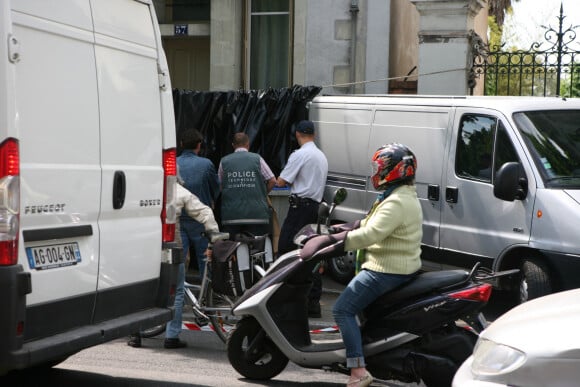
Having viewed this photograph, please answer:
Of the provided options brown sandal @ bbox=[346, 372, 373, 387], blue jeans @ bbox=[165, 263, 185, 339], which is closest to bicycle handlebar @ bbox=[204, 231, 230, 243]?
blue jeans @ bbox=[165, 263, 185, 339]

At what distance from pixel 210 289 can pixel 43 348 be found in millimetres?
3452

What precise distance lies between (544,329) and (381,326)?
2306 millimetres

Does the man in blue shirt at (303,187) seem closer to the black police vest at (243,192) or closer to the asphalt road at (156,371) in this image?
the black police vest at (243,192)

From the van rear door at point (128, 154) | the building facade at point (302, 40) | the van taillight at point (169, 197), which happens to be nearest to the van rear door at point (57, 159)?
the van rear door at point (128, 154)

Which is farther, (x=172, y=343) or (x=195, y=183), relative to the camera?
(x=195, y=183)

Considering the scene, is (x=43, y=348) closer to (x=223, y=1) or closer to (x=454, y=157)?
(x=454, y=157)

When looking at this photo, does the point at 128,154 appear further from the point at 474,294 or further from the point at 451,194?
the point at 451,194

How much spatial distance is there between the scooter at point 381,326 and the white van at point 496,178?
7.80 feet

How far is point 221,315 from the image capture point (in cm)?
915

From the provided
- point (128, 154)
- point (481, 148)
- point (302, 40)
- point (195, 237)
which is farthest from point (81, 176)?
point (302, 40)

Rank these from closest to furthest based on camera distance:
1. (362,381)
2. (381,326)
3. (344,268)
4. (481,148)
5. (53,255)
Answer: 1. (53,255)
2. (362,381)
3. (381,326)
4. (481,148)
5. (344,268)

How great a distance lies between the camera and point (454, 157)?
429 inches

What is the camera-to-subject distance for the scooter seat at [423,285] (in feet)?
23.1

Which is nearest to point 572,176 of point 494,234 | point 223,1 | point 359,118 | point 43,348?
point 494,234
